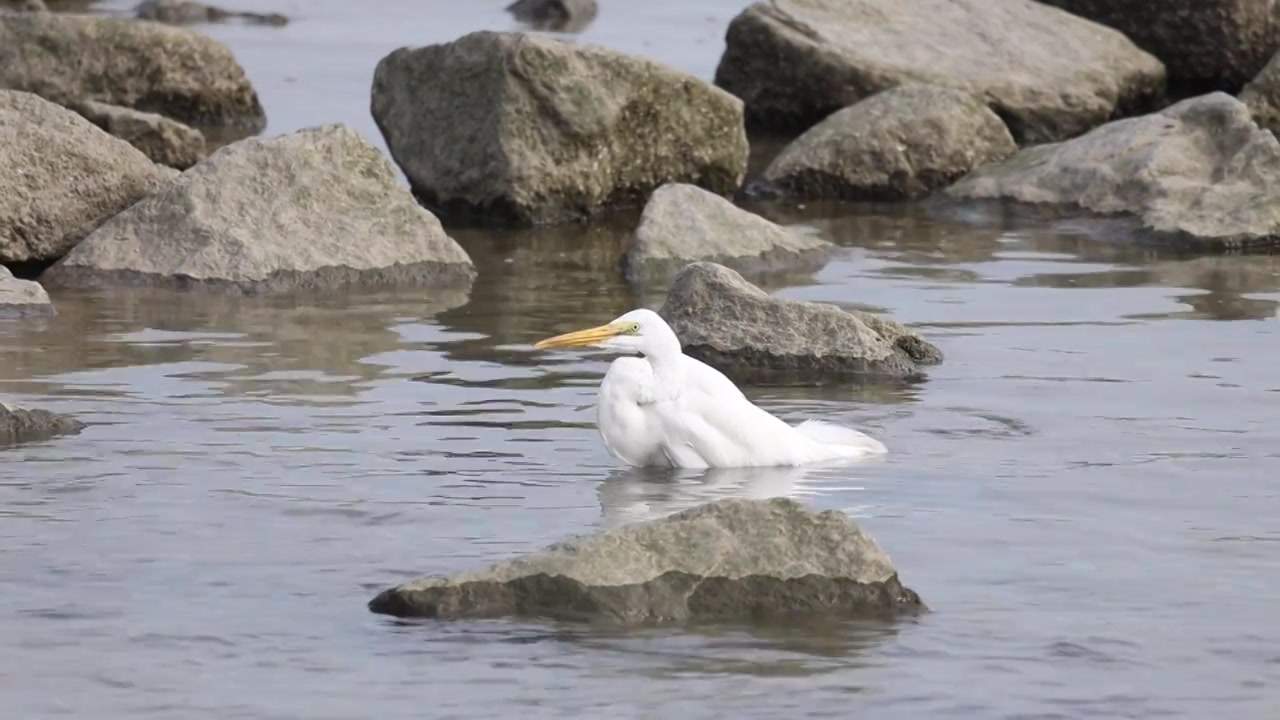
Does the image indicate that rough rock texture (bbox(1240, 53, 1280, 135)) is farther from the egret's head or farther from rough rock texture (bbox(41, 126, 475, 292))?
the egret's head

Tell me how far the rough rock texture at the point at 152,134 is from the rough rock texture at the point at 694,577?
923 cm

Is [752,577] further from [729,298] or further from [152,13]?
[152,13]

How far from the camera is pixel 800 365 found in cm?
1061

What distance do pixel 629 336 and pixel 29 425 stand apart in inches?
90.1

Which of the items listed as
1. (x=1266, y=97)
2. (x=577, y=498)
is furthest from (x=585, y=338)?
(x=1266, y=97)

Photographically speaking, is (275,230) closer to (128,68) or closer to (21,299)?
(21,299)

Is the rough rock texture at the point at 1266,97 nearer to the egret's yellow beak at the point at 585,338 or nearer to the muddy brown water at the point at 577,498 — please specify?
the muddy brown water at the point at 577,498

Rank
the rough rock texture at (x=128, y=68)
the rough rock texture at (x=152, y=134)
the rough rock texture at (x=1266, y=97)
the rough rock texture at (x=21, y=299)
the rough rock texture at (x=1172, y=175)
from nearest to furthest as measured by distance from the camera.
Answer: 1. the rough rock texture at (x=21, y=299)
2. the rough rock texture at (x=1172, y=175)
3. the rough rock texture at (x=152, y=134)
4. the rough rock texture at (x=128, y=68)
5. the rough rock texture at (x=1266, y=97)

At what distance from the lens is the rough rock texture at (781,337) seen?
1053cm

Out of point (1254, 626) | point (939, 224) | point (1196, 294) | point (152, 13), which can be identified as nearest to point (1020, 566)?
point (1254, 626)

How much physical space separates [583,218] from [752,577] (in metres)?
8.72

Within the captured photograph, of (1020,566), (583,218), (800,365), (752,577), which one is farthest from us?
(583,218)

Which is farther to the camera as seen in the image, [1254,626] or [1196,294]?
[1196,294]

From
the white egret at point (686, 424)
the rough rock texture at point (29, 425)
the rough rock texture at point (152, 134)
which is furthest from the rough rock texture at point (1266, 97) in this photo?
the rough rock texture at point (29, 425)
